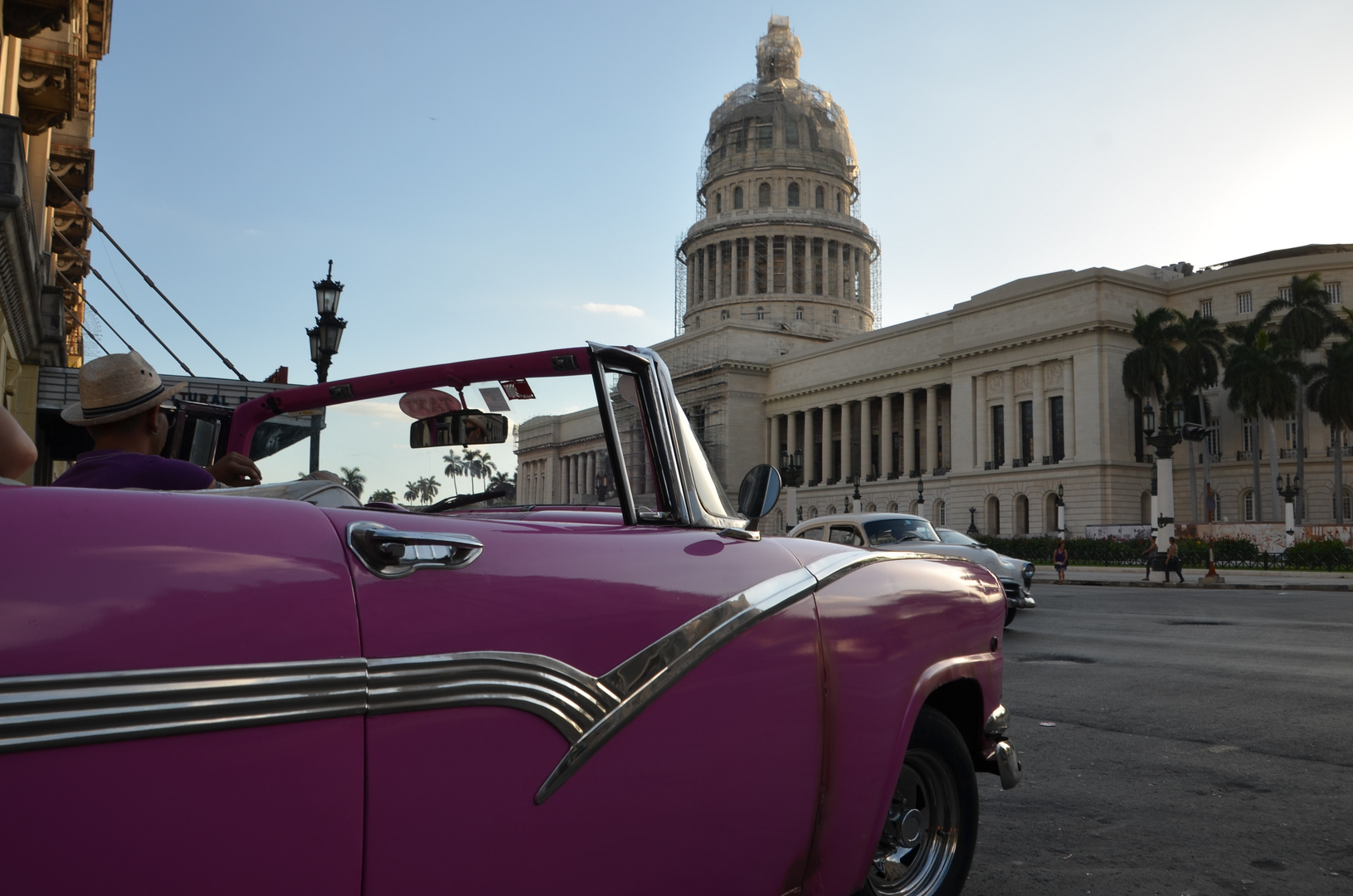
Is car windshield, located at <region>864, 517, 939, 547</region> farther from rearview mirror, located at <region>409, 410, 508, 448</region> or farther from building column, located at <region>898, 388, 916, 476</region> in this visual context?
building column, located at <region>898, 388, 916, 476</region>

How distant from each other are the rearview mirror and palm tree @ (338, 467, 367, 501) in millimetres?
177

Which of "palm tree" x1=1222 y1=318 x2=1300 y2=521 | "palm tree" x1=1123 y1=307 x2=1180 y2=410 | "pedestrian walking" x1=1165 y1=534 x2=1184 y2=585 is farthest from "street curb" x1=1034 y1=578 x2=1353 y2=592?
"palm tree" x1=1222 y1=318 x2=1300 y2=521

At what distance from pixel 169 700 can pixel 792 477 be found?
54.4 metres

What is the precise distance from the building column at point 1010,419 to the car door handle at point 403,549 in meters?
60.3

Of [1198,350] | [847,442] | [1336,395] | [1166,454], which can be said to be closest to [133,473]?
[1166,454]

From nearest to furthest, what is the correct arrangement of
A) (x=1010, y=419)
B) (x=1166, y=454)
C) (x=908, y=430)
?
(x=1166, y=454)
(x=1010, y=419)
(x=908, y=430)

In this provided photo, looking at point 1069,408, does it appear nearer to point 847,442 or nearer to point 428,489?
point 847,442

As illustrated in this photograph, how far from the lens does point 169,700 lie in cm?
142

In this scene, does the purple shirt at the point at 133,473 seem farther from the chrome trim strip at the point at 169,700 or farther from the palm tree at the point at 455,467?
the chrome trim strip at the point at 169,700

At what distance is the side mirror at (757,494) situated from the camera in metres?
2.95

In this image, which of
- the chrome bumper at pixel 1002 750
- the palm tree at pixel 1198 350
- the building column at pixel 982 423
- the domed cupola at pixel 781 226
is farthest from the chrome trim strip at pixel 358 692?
the domed cupola at pixel 781 226

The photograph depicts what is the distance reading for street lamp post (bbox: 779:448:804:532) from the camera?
55.6m

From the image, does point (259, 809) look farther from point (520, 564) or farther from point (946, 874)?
point (946, 874)

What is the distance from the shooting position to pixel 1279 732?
6.62m
